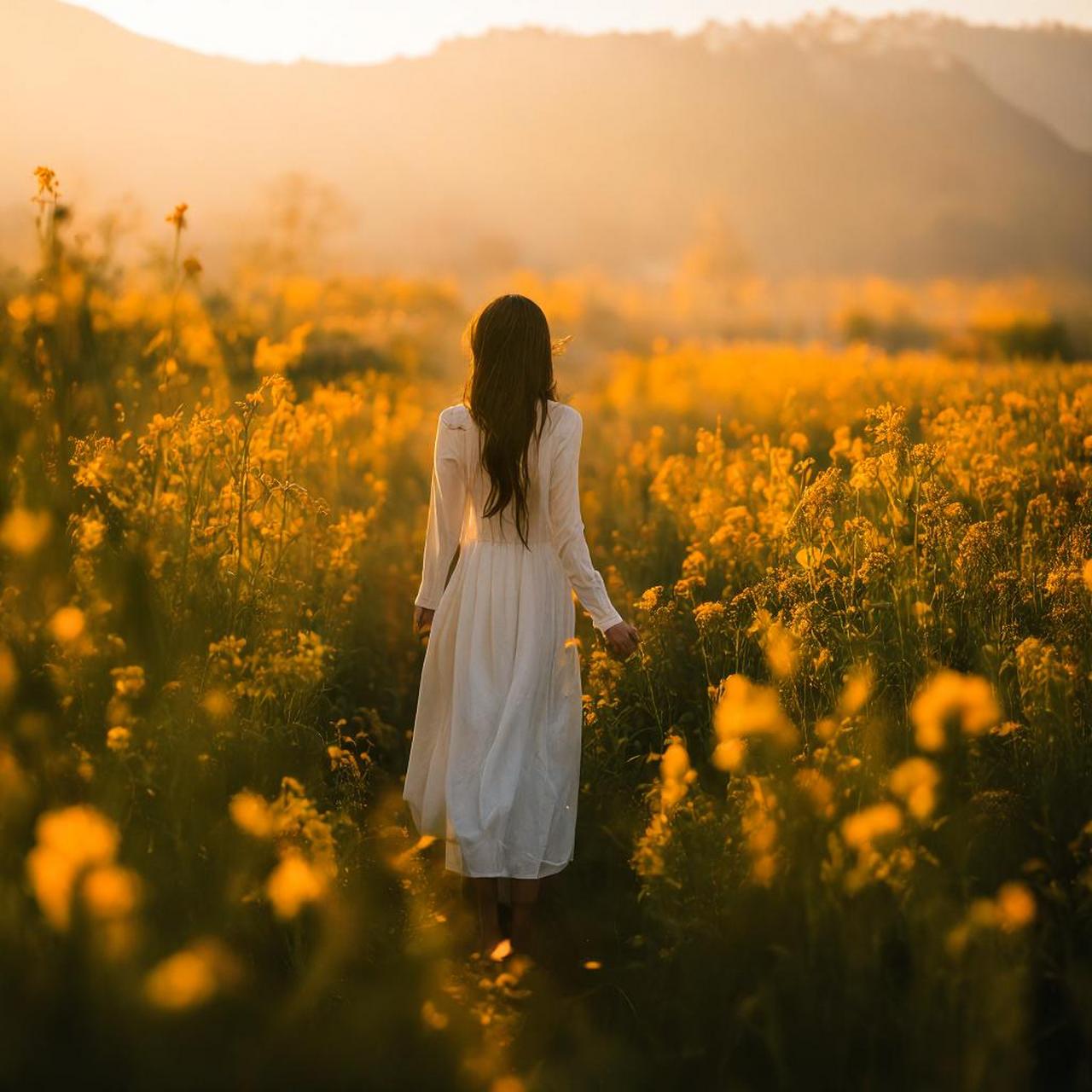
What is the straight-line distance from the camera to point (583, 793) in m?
3.87

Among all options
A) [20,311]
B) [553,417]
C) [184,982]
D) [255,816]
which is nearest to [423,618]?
[553,417]

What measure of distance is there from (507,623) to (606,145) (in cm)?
6215

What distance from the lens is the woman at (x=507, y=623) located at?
3268 mm

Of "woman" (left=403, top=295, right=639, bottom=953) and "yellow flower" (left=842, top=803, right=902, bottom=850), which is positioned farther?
"woman" (left=403, top=295, right=639, bottom=953)

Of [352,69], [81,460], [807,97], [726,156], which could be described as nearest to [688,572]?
[81,460]

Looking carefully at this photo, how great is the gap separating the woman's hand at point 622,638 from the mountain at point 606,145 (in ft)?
66.2

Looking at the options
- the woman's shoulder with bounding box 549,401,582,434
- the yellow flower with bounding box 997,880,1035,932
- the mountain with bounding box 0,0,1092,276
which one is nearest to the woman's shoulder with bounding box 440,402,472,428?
the woman's shoulder with bounding box 549,401,582,434

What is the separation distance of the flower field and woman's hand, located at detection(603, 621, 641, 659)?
0.91 ft

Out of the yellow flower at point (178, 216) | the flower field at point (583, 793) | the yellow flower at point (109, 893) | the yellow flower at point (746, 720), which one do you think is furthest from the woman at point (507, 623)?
the yellow flower at point (178, 216)

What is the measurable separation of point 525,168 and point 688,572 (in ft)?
181

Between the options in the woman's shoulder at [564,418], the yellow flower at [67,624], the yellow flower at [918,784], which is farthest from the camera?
the woman's shoulder at [564,418]

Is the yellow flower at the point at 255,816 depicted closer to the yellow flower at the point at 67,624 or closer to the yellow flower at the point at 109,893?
the yellow flower at the point at 109,893

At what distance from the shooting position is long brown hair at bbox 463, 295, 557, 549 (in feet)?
10.7

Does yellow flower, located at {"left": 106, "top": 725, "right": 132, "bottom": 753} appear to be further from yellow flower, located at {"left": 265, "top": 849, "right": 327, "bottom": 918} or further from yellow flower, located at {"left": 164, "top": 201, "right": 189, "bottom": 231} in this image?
yellow flower, located at {"left": 164, "top": 201, "right": 189, "bottom": 231}
